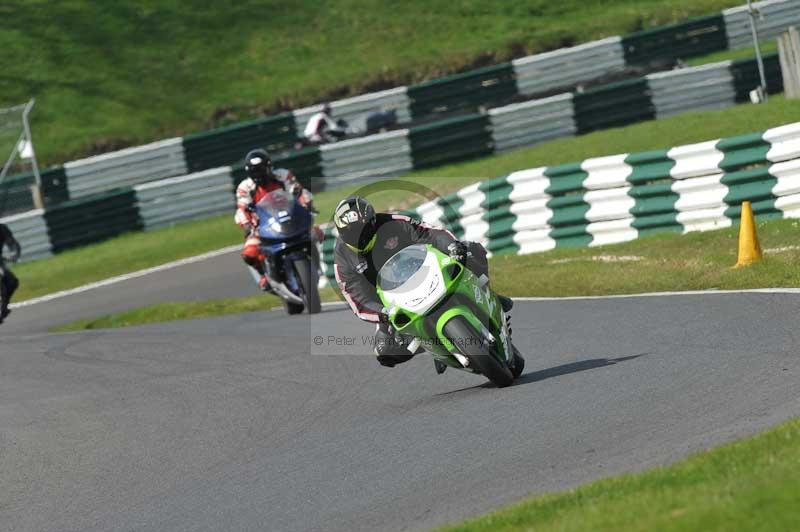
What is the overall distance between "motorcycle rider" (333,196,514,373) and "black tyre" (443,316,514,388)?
50 cm

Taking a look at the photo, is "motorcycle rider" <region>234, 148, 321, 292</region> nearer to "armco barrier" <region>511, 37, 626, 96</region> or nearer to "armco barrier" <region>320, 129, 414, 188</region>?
"armco barrier" <region>320, 129, 414, 188</region>

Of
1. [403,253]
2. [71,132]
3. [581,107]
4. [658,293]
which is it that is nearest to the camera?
[403,253]

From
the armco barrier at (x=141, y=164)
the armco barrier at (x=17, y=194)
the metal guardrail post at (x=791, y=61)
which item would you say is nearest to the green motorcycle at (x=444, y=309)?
the metal guardrail post at (x=791, y=61)

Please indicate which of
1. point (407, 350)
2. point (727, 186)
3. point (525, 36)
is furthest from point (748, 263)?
point (525, 36)

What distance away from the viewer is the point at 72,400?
12.0 meters

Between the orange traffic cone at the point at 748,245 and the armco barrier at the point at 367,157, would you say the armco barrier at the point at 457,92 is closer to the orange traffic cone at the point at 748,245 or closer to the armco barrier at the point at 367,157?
the armco barrier at the point at 367,157

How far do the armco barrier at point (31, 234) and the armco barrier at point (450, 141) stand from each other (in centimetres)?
734

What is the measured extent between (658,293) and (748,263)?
90cm

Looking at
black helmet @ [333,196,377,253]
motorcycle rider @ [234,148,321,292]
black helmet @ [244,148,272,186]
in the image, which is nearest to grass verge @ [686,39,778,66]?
motorcycle rider @ [234,148,321,292]

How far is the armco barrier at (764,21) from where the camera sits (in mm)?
30141

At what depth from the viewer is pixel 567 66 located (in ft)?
99.0

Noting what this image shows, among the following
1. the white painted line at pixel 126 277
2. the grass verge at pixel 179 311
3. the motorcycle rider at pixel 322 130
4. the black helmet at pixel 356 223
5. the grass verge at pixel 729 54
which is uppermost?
the motorcycle rider at pixel 322 130

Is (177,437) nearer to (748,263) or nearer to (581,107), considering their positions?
(748,263)

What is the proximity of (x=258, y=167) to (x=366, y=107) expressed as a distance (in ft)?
46.9
